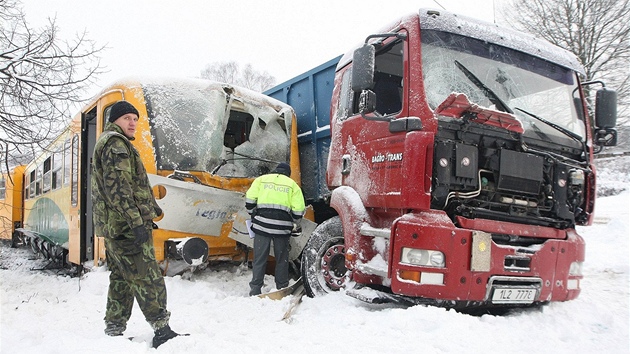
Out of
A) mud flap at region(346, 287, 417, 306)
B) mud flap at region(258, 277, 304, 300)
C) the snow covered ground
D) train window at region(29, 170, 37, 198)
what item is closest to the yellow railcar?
the snow covered ground

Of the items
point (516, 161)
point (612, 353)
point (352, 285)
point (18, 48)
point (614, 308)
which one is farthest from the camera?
point (18, 48)

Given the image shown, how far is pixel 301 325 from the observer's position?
3.61 metres

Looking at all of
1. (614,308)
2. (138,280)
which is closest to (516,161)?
(614,308)

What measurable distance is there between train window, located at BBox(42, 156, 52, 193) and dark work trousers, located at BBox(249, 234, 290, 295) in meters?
6.16

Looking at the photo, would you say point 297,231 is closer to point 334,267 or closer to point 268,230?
point 268,230

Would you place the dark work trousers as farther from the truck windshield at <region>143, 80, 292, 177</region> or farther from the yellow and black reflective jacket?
the truck windshield at <region>143, 80, 292, 177</region>

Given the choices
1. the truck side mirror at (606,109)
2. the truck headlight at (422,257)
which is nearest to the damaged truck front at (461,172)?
the truck headlight at (422,257)

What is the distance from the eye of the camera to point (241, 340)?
10.6ft

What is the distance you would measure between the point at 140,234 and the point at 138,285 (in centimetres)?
38

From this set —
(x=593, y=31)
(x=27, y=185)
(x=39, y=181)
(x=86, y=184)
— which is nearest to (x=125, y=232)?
(x=86, y=184)

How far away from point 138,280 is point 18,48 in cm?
428

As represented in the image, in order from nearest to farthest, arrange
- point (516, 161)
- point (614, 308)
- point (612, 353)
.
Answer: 1. point (612, 353)
2. point (516, 161)
3. point (614, 308)

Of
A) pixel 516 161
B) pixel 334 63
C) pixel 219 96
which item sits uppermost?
pixel 334 63

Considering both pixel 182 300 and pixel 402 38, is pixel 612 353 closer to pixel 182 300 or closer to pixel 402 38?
pixel 402 38
